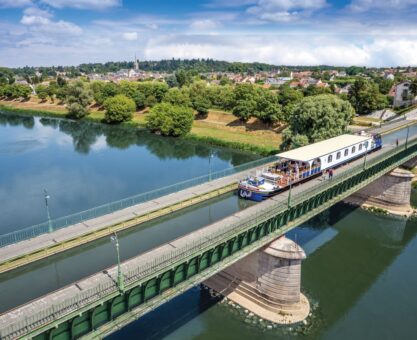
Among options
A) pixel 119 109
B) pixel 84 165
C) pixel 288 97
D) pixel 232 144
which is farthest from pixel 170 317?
pixel 119 109

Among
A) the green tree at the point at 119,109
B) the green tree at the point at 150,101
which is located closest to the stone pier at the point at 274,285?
the green tree at the point at 119,109

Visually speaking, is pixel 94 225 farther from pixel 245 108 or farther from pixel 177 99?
pixel 177 99

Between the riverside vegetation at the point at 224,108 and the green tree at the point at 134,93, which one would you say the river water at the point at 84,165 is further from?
the green tree at the point at 134,93

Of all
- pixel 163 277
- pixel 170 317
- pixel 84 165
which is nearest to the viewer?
pixel 163 277

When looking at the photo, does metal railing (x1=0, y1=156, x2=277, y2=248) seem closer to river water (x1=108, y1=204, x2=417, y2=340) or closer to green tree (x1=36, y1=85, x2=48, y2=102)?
river water (x1=108, y1=204, x2=417, y2=340)

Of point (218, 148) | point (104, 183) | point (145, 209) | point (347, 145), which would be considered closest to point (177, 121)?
point (218, 148)

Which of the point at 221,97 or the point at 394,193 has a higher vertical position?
the point at 221,97

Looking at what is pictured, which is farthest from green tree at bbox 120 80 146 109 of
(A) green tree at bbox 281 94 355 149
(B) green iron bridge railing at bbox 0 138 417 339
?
(B) green iron bridge railing at bbox 0 138 417 339

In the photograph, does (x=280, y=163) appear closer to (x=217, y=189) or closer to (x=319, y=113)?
(x=217, y=189)
